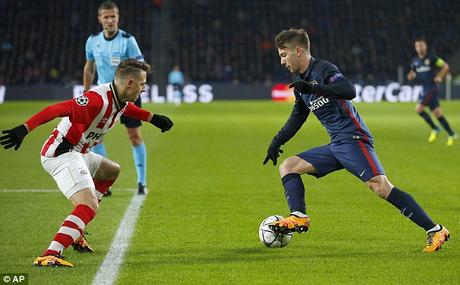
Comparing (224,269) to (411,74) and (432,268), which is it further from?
(411,74)

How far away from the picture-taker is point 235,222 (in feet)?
31.0

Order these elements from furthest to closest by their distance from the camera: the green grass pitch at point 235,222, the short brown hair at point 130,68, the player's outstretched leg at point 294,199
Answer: the player's outstretched leg at point 294,199 → the short brown hair at point 130,68 → the green grass pitch at point 235,222

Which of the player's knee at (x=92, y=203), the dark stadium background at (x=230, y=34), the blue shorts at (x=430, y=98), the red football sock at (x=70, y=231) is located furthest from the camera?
the dark stadium background at (x=230, y=34)

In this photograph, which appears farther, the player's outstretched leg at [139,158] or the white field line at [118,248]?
the player's outstretched leg at [139,158]

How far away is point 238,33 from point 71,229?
43177 millimetres

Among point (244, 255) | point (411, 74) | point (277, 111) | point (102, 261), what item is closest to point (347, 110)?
point (244, 255)

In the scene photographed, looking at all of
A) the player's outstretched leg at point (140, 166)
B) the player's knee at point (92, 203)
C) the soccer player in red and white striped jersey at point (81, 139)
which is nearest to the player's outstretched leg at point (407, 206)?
the soccer player in red and white striped jersey at point (81, 139)

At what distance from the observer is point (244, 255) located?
759 cm

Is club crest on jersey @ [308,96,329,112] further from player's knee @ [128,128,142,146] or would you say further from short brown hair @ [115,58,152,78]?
player's knee @ [128,128,142,146]

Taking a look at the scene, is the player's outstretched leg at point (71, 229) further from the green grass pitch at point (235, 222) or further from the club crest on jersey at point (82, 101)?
the club crest on jersey at point (82, 101)

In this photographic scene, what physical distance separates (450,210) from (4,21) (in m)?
41.8

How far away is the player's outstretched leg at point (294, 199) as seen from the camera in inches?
309

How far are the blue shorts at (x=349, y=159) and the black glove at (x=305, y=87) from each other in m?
0.68

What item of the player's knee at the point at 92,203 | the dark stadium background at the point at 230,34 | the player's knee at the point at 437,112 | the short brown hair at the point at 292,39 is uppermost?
the short brown hair at the point at 292,39
